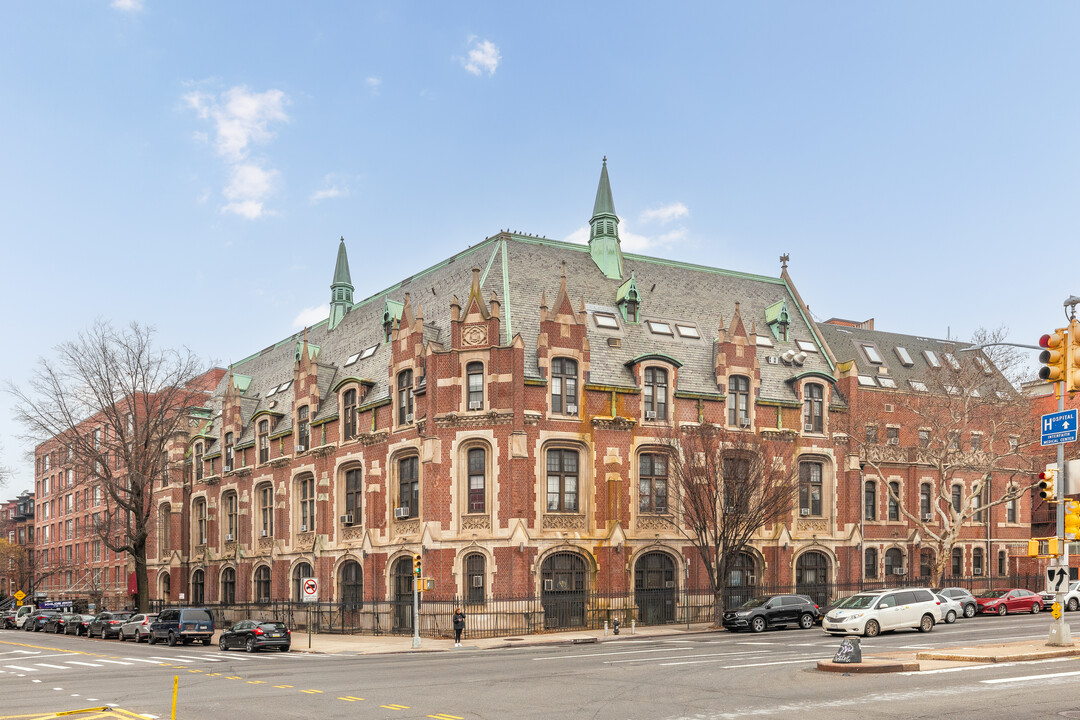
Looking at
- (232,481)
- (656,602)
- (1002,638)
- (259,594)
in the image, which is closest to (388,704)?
(1002,638)

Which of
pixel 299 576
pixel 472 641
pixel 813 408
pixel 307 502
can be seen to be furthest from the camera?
pixel 307 502

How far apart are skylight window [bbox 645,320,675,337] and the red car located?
62.4ft

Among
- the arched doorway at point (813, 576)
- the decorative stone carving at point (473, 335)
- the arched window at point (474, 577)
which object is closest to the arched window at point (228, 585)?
the arched window at point (474, 577)

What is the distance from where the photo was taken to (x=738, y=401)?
52.3 metres

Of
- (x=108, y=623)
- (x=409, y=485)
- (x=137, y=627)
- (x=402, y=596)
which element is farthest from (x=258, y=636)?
(x=108, y=623)

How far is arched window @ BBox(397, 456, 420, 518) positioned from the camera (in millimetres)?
48688

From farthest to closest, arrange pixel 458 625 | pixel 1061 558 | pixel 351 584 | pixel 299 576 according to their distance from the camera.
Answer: pixel 299 576 → pixel 351 584 → pixel 458 625 → pixel 1061 558

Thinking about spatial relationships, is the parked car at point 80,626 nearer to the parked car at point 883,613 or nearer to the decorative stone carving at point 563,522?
the decorative stone carving at point 563,522

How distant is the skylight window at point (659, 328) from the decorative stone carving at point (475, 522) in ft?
44.2

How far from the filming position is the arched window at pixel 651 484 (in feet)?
161

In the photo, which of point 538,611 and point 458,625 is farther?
point 538,611

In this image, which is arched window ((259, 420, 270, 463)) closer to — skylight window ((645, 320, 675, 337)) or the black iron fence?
the black iron fence

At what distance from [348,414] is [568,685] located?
33943mm

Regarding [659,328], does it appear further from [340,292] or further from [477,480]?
[340,292]
